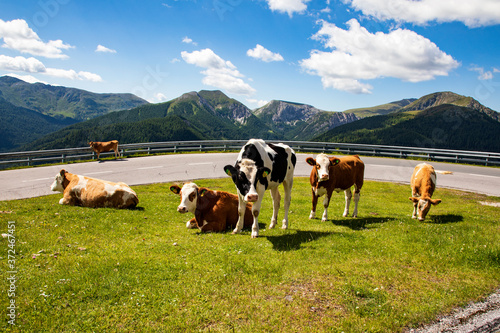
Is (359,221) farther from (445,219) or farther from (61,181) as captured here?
(61,181)

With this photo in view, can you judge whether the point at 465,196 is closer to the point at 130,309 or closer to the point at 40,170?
the point at 130,309

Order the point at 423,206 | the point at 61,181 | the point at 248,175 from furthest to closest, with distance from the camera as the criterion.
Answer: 1. the point at 61,181
2. the point at 423,206
3. the point at 248,175

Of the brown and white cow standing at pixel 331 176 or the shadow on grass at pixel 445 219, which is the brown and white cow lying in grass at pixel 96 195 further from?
the shadow on grass at pixel 445 219

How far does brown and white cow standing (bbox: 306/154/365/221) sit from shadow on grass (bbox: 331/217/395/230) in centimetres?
48

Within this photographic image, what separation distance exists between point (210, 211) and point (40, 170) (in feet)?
61.6

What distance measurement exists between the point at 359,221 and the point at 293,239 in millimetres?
3654

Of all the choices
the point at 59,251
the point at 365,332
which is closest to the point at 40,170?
the point at 59,251

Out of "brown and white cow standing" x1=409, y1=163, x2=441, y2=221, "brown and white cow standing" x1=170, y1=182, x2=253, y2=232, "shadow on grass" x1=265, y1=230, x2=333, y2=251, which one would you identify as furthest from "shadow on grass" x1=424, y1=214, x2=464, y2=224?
"brown and white cow standing" x1=170, y1=182, x2=253, y2=232

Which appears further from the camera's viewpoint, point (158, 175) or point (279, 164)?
point (158, 175)

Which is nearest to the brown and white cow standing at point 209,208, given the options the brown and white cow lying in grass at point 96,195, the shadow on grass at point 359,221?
the brown and white cow lying in grass at point 96,195

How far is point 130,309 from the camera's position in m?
4.39

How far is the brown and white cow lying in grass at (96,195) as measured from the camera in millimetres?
10438

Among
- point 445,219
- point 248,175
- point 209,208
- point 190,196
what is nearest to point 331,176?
point 248,175

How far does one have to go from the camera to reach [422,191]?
10.6 meters
